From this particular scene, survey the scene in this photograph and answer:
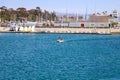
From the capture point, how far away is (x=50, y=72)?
43438 millimetres

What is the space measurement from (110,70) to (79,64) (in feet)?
21.5

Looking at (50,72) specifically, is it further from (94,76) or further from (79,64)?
(79,64)

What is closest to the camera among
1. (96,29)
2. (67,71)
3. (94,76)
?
(94,76)

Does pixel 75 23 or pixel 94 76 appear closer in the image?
pixel 94 76

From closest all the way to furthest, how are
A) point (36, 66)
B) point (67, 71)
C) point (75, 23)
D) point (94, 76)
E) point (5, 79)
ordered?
1. point (5, 79)
2. point (94, 76)
3. point (67, 71)
4. point (36, 66)
5. point (75, 23)

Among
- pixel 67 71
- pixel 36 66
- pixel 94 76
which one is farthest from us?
pixel 36 66

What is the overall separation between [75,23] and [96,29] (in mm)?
21342

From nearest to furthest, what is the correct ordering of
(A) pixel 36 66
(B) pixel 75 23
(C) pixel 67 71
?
(C) pixel 67 71 → (A) pixel 36 66 → (B) pixel 75 23

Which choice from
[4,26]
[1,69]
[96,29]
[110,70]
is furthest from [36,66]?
[4,26]

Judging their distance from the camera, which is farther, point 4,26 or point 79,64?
point 4,26

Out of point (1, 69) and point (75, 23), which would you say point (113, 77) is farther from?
point (75, 23)

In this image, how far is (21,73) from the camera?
4244 centimetres

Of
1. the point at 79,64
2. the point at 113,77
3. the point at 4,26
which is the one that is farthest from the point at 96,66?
the point at 4,26

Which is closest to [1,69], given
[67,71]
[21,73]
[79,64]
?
[21,73]
